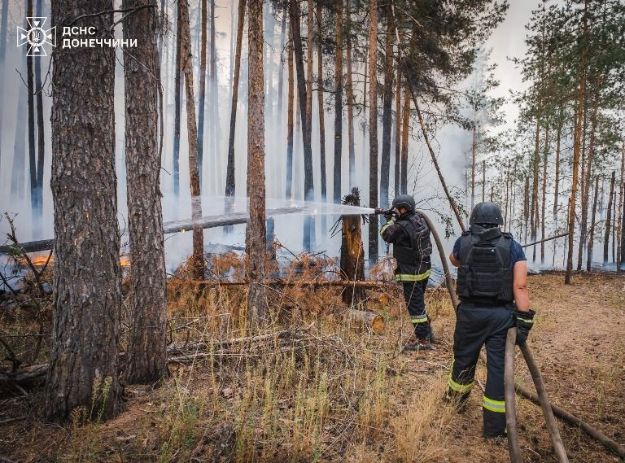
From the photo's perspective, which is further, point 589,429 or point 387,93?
point 387,93

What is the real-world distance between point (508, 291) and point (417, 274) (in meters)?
2.18

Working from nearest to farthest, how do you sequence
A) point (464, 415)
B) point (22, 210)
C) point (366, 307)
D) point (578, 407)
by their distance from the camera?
point (464, 415) < point (578, 407) < point (366, 307) < point (22, 210)

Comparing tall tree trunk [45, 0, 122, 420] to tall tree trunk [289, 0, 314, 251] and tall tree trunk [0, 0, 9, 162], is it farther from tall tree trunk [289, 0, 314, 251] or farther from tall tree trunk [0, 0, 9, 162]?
tall tree trunk [0, 0, 9, 162]

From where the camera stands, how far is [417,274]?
581 centimetres

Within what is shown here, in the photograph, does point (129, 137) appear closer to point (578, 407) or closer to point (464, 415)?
point (464, 415)

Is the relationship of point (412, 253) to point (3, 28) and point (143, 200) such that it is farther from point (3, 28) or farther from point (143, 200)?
point (3, 28)

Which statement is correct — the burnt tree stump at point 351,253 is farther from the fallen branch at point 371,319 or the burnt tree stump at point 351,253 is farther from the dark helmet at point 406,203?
the dark helmet at point 406,203

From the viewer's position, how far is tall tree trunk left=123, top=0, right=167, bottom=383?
3.93 m

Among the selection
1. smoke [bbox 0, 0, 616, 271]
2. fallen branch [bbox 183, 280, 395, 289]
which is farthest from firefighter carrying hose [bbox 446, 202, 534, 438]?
smoke [bbox 0, 0, 616, 271]

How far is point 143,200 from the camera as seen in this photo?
398 centimetres

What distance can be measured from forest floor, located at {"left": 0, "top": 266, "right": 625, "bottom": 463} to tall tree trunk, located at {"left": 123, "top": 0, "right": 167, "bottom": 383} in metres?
0.37

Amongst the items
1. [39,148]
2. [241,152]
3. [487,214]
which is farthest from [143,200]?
[241,152]

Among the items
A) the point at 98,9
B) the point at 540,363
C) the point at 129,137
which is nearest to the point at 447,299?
the point at 540,363

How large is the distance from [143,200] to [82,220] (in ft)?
3.13
